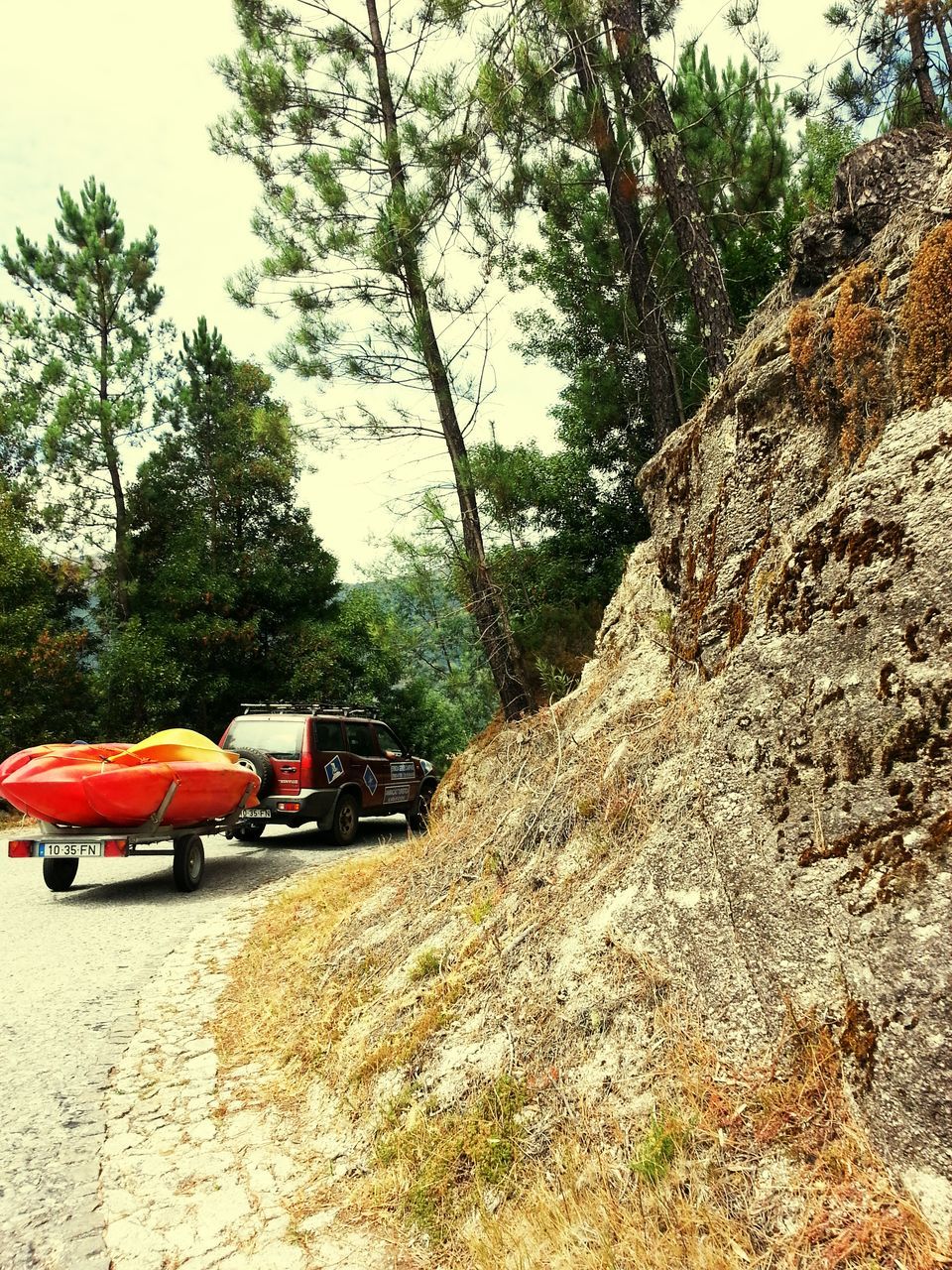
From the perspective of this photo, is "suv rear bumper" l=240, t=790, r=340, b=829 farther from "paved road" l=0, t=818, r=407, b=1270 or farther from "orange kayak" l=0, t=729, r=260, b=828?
"orange kayak" l=0, t=729, r=260, b=828

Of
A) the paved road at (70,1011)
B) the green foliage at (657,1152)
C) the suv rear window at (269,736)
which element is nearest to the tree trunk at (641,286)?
the suv rear window at (269,736)

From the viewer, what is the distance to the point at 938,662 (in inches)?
105

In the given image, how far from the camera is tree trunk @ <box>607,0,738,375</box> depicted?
29.1 ft

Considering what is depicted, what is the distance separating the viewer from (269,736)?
12.8 meters

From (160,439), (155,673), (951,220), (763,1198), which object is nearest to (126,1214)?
(763,1198)

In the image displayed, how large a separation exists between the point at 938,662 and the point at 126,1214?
3540 mm

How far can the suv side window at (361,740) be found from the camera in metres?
13.7

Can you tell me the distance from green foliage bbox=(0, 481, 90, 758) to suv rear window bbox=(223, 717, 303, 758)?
33.6 feet

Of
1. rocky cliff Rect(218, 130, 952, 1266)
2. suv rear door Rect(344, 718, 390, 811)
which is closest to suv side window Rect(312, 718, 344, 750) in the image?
suv rear door Rect(344, 718, 390, 811)

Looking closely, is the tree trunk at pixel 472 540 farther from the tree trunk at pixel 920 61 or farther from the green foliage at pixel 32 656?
the green foliage at pixel 32 656

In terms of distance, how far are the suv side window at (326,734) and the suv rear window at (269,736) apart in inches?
10.9

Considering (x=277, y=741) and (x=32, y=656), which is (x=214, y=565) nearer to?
(x=32, y=656)

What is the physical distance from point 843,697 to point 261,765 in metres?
10.3

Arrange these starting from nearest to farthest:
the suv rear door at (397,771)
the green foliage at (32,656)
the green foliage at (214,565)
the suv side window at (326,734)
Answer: the suv side window at (326,734), the suv rear door at (397,771), the green foliage at (32,656), the green foliage at (214,565)
